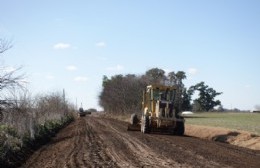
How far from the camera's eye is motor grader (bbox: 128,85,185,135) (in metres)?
28.5

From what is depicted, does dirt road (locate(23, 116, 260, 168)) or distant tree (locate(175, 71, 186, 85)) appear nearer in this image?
dirt road (locate(23, 116, 260, 168))

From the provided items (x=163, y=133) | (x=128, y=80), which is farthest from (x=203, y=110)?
(x=163, y=133)

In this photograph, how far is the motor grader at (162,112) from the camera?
28531mm

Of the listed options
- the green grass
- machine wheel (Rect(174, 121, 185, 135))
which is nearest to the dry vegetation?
machine wheel (Rect(174, 121, 185, 135))

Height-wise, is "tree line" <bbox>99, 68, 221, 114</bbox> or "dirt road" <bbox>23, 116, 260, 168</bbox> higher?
"tree line" <bbox>99, 68, 221, 114</bbox>

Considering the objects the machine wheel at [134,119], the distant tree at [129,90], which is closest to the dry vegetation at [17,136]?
the machine wheel at [134,119]

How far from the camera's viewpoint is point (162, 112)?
28.6 meters

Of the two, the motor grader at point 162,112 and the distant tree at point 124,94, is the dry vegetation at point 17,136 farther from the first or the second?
the distant tree at point 124,94

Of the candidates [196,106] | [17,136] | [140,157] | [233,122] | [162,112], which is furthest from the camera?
[196,106]

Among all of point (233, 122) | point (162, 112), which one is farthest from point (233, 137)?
point (233, 122)

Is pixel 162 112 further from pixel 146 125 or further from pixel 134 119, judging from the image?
pixel 134 119

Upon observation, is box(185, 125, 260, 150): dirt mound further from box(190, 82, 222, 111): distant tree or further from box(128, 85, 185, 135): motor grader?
box(190, 82, 222, 111): distant tree

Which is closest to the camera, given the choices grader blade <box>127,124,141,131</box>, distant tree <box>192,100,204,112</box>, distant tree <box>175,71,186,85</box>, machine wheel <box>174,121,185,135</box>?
machine wheel <box>174,121,185,135</box>

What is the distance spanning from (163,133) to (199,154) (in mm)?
12707
